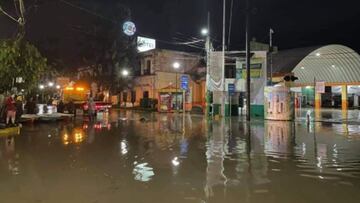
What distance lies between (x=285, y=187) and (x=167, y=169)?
122 inches

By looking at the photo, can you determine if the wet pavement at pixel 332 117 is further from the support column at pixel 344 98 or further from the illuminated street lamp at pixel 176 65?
the illuminated street lamp at pixel 176 65

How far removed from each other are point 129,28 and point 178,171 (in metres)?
49.5

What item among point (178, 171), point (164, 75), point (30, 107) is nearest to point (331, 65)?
point (164, 75)

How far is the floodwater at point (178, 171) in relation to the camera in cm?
748

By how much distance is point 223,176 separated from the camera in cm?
926

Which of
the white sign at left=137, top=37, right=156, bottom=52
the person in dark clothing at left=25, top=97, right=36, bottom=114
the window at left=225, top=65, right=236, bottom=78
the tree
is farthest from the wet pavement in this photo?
the white sign at left=137, top=37, right=156, bottom=52

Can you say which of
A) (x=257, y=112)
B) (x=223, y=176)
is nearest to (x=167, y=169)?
(x=223, y=176)

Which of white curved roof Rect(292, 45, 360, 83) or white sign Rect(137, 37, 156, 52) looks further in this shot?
white sign Rect(137, 37, 156, 52)

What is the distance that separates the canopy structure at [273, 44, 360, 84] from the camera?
49906 millimetres

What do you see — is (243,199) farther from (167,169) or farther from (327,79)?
(327,79)

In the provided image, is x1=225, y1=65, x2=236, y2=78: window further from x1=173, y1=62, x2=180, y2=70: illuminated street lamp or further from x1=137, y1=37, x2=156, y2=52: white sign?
x1=137, y1=37, x2=156, y2=52: white sign

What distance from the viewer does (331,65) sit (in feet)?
184

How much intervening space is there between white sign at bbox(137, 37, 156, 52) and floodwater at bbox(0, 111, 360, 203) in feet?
152

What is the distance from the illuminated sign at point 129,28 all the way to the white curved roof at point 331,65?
74.8ft
